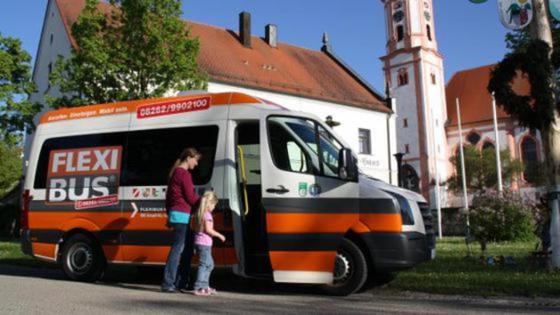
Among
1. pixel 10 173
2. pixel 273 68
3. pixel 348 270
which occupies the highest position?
pixel 273 68

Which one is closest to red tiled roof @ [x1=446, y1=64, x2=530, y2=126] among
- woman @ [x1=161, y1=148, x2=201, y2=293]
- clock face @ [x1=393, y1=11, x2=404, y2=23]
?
clock face @ [x1=393, y1=11, x2=404, y2=23]

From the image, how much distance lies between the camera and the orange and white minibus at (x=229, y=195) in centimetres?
745

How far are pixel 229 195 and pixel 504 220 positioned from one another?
48.9 feet

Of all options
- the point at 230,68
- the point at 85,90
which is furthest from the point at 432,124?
the point at 85,90

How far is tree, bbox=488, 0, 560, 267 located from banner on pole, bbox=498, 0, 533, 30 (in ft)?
1.09

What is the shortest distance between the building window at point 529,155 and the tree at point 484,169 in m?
3.14

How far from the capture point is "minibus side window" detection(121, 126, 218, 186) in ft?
26.9

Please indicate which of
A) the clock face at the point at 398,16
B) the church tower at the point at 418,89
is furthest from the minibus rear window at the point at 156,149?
the clock face at the point at 398,16

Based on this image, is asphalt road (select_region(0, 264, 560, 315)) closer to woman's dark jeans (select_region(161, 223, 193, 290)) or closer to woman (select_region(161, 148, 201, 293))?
woman's dark jeans (select_region(161, 223, 193, 290))

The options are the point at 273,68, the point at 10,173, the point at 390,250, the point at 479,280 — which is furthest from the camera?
the point at 10,173

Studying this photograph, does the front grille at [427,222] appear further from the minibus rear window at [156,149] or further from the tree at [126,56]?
the tree at [126,56]

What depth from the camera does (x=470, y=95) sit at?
75562 mm

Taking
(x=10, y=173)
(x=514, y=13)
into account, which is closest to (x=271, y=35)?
(x=10, y=173)

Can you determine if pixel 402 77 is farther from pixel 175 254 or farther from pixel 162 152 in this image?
pixel 175 254
